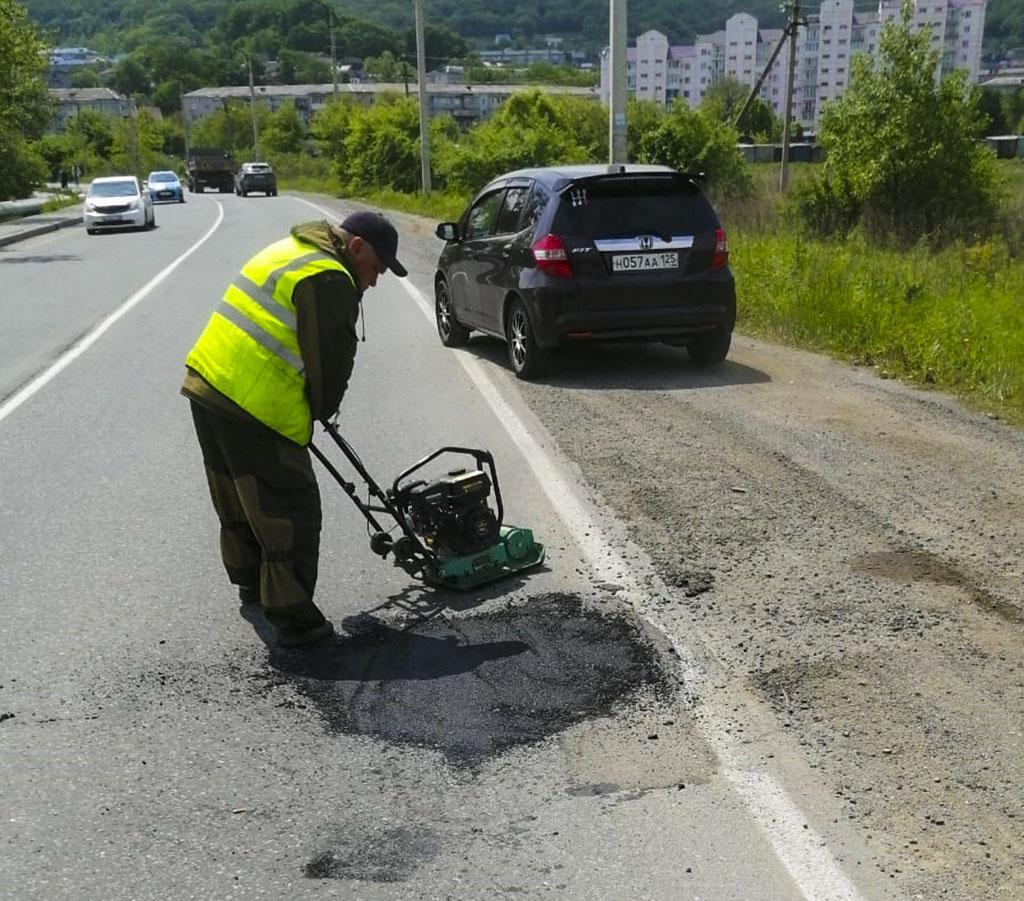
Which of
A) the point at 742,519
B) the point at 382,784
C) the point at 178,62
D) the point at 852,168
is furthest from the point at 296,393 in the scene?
the point at 178,62

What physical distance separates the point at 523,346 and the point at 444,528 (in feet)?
17.1

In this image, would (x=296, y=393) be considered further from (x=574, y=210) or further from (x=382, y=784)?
(x=574, y=210)

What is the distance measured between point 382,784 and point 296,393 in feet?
5.19

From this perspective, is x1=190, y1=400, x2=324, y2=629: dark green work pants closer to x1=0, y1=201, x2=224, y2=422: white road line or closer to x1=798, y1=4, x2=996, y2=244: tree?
x1=0, y1=201, x2=224, y2=422: white road line

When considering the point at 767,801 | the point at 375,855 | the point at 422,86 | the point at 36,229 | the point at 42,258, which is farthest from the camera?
the point at 422,86

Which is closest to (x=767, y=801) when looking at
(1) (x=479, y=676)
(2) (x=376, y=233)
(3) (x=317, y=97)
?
(1) (x=479, y=676)

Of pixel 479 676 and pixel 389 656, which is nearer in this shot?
pixel 479 676

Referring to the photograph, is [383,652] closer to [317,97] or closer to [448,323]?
[448,323]

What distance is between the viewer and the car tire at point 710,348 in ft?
34.0

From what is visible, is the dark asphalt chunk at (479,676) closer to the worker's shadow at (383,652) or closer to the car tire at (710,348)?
the worker's shadow at (383,652)

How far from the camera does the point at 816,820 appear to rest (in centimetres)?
330

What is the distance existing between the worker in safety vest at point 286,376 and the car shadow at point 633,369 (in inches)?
212

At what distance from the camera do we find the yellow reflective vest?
173 inches

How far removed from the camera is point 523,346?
1020cm
